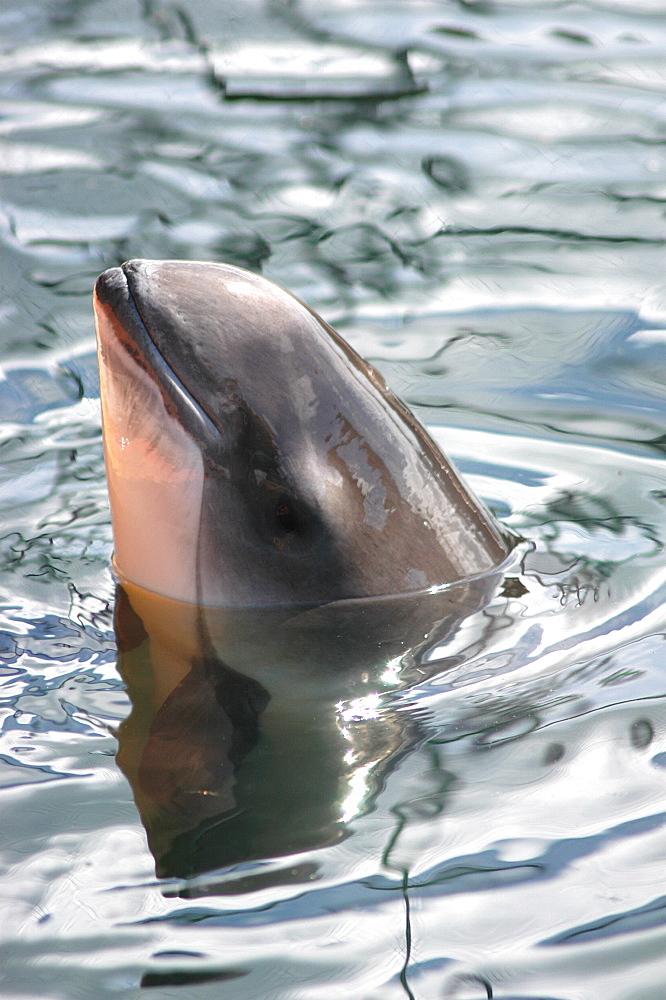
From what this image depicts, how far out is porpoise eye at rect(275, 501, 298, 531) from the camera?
420 cm

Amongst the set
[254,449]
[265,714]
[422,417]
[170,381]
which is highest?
[170,381]

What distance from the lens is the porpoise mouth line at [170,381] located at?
13.6 ft

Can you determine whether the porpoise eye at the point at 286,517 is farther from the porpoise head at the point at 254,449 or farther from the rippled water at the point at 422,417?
the rippled water at the point at 422,417

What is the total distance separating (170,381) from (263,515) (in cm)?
51

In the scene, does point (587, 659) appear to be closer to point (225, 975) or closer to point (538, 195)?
point (225, 975)

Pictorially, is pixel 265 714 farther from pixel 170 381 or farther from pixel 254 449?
pixel 170 381

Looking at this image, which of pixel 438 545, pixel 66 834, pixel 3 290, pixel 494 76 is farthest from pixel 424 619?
pixel 494 76

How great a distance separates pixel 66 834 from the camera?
138 inches

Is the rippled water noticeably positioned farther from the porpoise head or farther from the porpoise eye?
the porpoise eye

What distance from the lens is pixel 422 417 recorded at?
630 centimetres

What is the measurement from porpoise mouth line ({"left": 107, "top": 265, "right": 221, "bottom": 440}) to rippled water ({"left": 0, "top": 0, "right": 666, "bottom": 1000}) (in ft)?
2.67

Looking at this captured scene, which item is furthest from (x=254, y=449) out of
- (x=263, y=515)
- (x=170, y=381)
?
(x=170, y=381)

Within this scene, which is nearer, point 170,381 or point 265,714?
point 265,714

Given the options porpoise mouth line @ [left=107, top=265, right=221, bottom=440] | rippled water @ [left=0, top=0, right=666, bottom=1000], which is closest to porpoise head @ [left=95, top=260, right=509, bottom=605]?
porpoise mouth line @ [left=107, top=265, right=221, bottom=440]
